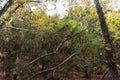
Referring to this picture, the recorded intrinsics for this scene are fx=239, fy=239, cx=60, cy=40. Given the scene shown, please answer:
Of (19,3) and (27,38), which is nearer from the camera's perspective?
(19,3)

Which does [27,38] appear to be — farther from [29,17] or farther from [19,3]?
[19,3]

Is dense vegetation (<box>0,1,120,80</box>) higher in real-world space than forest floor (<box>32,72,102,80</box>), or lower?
higher

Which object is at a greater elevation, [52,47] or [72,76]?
[52,47]

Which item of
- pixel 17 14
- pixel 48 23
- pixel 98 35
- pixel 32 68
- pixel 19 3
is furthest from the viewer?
pixel 98 35

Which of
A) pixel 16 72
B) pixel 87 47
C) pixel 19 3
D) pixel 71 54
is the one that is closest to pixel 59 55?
pixel 71 54

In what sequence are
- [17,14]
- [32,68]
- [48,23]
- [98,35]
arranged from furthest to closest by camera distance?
1. [98,35]
2. [32,68]
3. [48,23]
4. [17,14]

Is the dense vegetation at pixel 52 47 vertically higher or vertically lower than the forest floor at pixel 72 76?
higher

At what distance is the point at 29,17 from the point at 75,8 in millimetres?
4792

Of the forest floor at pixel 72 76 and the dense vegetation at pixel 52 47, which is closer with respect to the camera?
the dense vegetation at pixel 52 47

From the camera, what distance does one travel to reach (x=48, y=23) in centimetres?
1308

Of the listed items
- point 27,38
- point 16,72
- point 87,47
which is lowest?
point 16,72

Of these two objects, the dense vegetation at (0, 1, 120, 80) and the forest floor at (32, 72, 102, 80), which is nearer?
the dense vegetation at (0, 1, 120, 80)

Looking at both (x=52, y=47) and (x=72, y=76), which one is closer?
(x=52, y=47)

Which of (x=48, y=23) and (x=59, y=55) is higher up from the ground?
(x=48, y=23)
